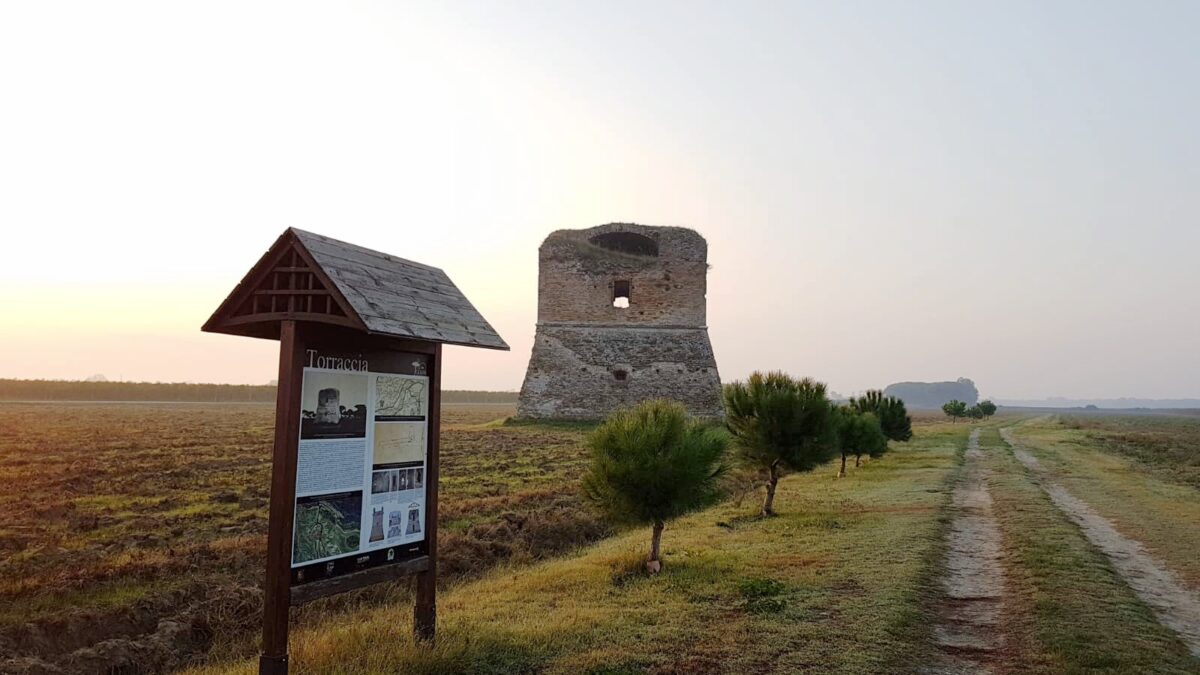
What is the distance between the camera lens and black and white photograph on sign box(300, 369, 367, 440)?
5250 millimetres

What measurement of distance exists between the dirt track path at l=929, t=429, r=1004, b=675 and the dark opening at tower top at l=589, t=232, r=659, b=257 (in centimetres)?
2374

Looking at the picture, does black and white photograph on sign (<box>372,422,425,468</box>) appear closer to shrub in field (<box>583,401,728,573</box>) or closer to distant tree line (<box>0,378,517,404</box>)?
shrub in field (<box>583,401,728,573</box>)

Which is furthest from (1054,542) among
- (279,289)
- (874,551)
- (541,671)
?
(279,289)

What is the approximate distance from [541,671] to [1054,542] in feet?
28.4

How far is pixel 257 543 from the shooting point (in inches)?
416

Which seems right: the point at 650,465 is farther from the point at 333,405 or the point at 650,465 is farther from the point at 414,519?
the point at 333,405

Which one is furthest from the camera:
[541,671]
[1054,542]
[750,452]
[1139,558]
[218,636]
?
[750,452]

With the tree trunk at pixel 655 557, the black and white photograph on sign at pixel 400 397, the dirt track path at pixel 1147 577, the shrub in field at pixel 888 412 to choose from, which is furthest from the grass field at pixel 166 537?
the shrub in field at pixel 888 412

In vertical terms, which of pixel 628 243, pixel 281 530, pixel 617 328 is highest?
pixel 628 243

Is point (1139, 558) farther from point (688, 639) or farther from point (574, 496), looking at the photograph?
point (574, 496)

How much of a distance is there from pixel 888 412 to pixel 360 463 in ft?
101

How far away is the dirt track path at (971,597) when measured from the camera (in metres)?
6.14

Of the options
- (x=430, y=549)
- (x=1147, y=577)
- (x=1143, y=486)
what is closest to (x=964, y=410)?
(x=1143, y=486)

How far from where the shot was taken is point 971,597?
8.04 metres
